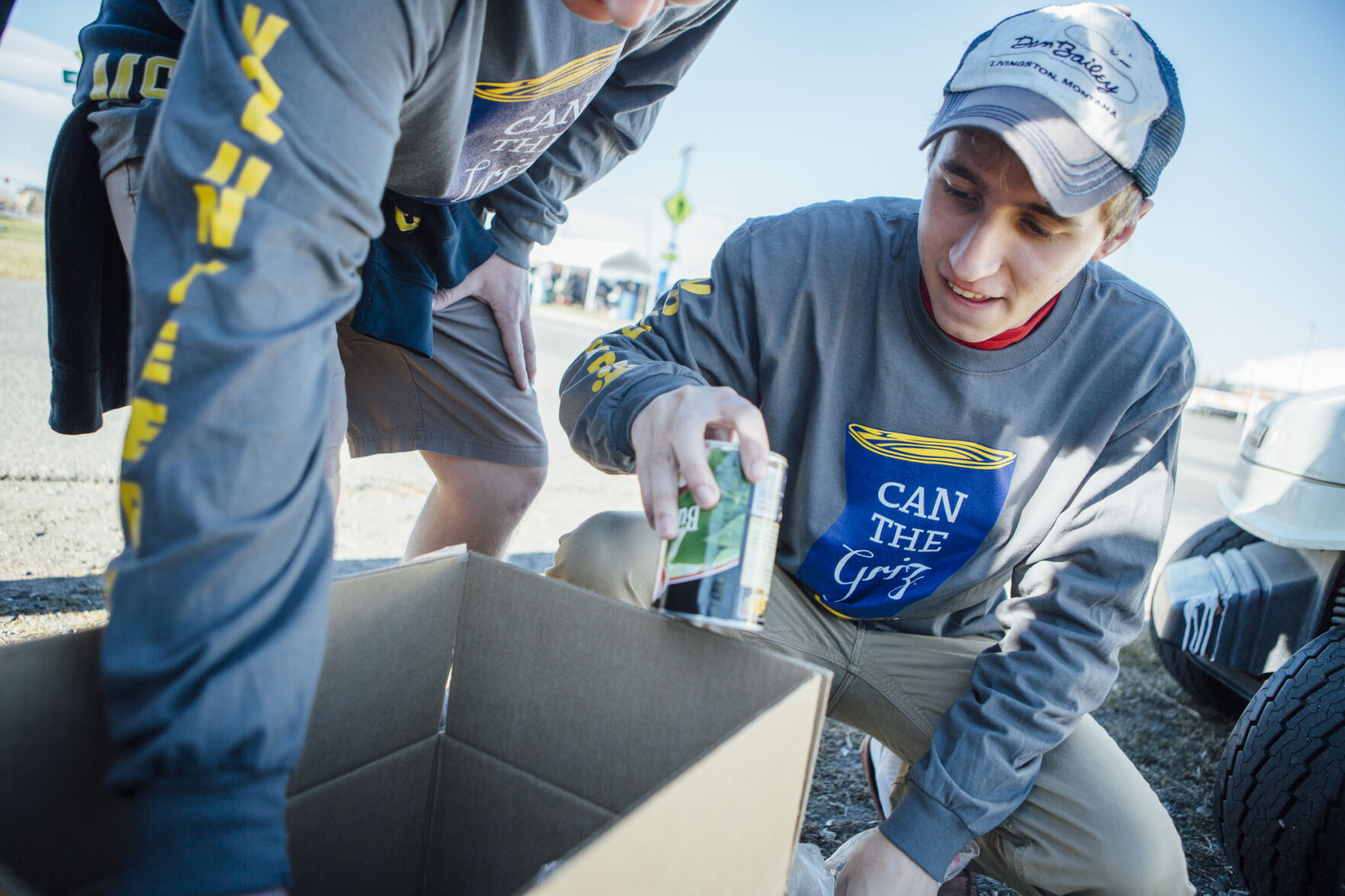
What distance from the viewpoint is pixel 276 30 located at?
67cm

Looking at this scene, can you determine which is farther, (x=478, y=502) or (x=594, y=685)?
(x=478, y=502)

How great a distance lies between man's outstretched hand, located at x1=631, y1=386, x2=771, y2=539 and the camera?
2.89 ft

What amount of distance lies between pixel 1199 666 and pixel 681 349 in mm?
1895

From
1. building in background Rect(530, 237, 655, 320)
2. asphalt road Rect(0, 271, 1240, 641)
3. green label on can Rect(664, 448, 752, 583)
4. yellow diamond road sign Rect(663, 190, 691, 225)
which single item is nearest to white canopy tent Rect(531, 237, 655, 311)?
building in background Rect(530, 237, 655, 320)

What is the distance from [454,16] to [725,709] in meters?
0.82

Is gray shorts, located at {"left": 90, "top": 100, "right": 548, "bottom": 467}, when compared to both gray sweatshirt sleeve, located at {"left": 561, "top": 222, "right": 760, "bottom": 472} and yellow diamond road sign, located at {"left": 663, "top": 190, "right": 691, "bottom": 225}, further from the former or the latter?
yellow diamond road sign, located at {"left": 663, "top": 190, "right": 691, "bottom": 225}

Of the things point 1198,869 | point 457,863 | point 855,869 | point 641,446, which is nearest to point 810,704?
point 641,446

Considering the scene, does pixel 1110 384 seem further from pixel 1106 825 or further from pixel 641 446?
pixel 641 446

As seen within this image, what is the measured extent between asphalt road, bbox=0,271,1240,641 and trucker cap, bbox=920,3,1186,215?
210cm

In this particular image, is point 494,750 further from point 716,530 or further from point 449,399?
point 449,399

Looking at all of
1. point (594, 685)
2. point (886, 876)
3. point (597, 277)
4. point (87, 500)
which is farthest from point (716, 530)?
point (597, 277)

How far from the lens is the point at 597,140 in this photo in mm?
1771

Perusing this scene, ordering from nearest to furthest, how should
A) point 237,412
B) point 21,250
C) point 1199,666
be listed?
point 237,412
point 1199,666
point 21,250

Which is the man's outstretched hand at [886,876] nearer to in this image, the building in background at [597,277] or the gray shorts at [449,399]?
the gray shorts at [449,399]
